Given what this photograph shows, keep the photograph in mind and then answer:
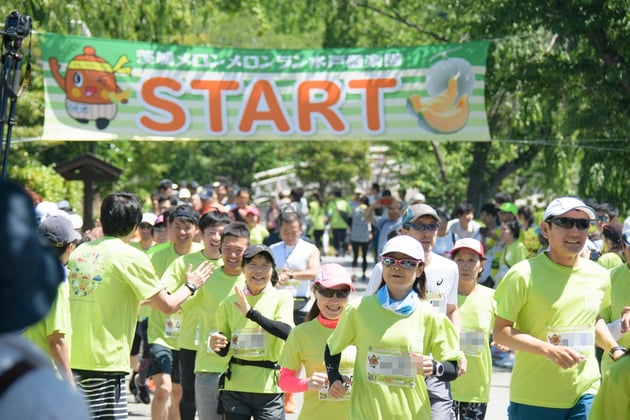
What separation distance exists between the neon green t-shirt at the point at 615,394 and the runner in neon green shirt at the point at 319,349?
2.74 m

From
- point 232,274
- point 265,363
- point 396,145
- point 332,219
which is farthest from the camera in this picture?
point 396,145

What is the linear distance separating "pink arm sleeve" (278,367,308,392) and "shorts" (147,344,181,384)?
3.12 meters

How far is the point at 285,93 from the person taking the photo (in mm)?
17391

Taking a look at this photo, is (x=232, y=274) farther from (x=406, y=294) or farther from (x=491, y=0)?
(x=491, y=0)

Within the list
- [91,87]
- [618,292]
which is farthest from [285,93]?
[618,292]

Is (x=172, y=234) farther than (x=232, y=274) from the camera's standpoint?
Yes

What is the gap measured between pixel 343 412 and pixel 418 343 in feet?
3.05

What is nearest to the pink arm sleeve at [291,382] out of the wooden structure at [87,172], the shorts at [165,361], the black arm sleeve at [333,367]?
the black arm sleeve at [333,367]

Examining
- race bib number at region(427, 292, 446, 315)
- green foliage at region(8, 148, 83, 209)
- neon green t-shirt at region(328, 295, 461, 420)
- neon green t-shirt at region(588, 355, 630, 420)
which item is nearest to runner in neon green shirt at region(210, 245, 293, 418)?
race bib number at region(427, 292, 446, 315)

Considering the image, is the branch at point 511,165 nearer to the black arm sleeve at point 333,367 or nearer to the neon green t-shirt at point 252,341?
the neon green t-shirt at point 252,341

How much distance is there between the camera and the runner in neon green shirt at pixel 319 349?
6.71 metres

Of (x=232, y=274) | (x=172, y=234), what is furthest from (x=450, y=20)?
(x=232, y=274)

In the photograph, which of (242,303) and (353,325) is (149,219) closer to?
(242,303)

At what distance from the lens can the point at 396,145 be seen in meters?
34.3
